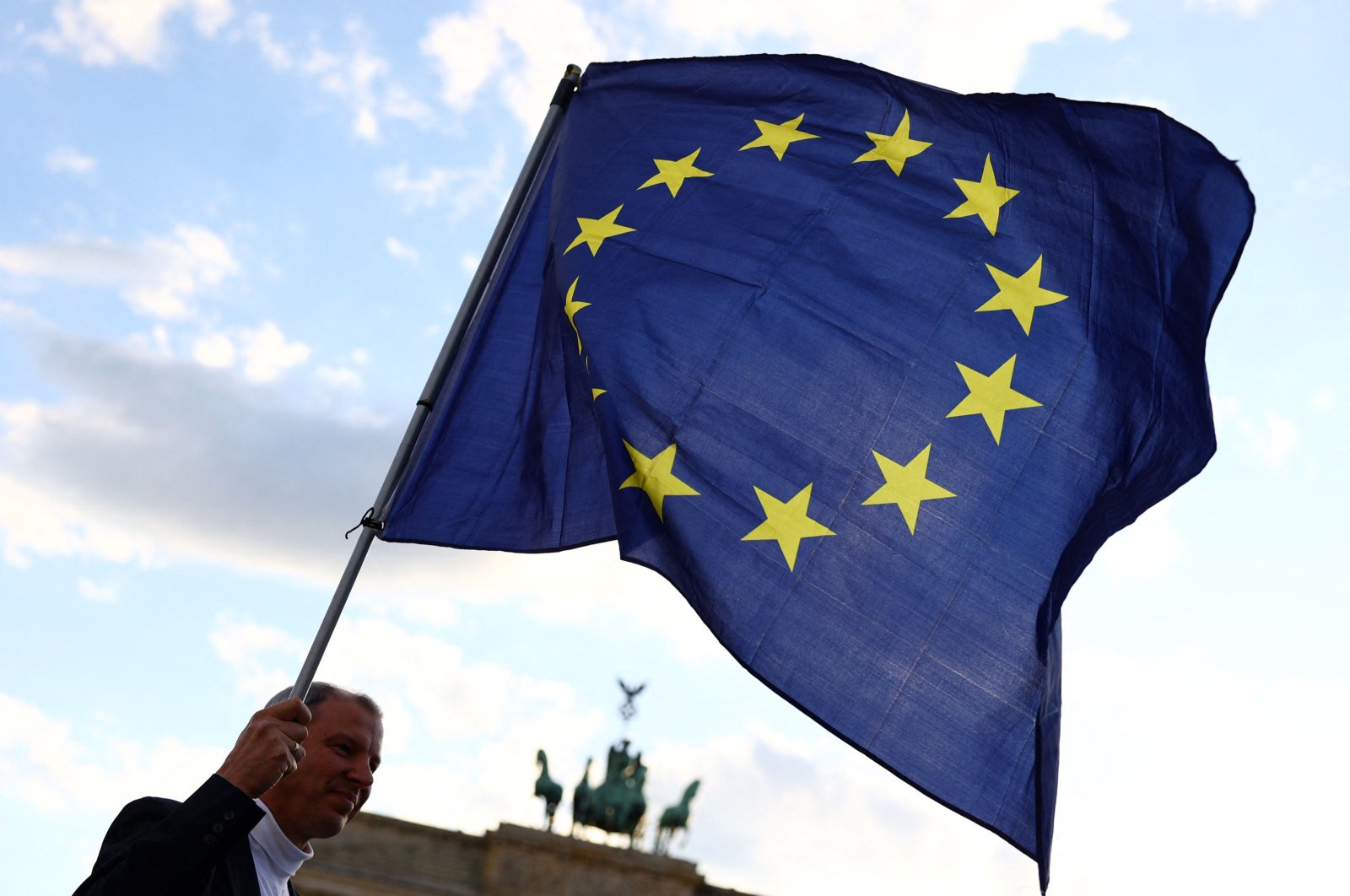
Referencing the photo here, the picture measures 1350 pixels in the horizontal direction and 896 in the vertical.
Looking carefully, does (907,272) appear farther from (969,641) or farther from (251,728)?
(251,728)

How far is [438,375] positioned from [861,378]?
1.22 metres

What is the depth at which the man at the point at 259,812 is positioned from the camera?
7.90 ft

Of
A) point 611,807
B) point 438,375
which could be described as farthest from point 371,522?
point 611,807

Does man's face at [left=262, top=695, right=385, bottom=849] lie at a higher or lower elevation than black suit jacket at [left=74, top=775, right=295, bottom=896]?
higher

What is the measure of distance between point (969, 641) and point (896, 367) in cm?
89

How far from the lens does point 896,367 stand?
179 inches

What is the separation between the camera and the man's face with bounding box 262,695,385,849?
2893 mm

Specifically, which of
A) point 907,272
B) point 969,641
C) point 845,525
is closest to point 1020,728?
point 969,641

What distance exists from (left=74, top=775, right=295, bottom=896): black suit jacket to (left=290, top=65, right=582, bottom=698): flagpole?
2.36ft

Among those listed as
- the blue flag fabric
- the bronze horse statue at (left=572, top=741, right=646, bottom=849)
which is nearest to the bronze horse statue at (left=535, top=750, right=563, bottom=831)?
the bronze horse statue at (left=572, top=741, right=646, bottom=849)

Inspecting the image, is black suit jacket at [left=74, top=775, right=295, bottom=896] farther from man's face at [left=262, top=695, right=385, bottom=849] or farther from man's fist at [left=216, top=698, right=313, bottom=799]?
man's face at [left=262, top=695, right=385, bottom=849]

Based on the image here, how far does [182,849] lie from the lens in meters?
2.41

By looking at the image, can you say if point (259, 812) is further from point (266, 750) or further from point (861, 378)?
point (861, 378)

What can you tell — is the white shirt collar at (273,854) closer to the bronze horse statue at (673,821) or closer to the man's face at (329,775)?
the man's face at (329,775)
